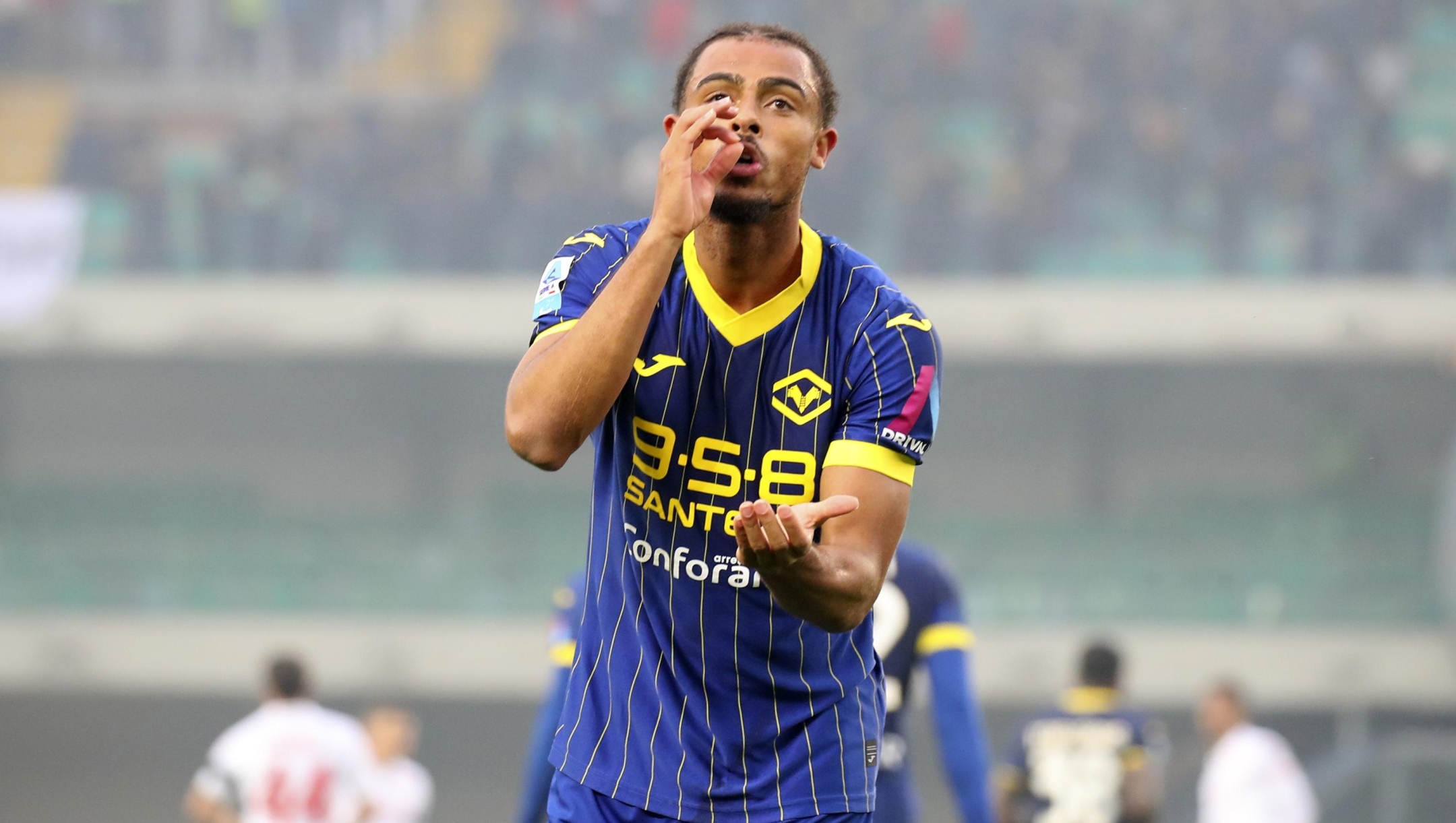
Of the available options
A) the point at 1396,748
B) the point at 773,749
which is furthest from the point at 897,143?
the point at 773,749

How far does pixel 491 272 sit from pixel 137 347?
12.1 ft

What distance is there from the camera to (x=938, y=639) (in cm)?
503

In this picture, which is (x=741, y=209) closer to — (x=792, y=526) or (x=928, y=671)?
(x=792, y=526)

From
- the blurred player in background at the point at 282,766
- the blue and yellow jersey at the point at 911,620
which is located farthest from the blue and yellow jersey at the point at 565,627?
the blurred player in background at the point at 282,766

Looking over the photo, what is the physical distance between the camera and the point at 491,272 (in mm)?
17766

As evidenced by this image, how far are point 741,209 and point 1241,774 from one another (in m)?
7.15

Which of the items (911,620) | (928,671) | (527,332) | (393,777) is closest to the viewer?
(911,620)

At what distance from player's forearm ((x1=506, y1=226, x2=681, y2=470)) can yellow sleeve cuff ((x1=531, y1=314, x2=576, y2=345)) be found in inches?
4.7

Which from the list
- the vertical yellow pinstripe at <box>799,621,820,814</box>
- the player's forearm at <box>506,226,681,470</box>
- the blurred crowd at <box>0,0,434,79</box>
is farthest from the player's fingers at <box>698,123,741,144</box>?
the blurred crowd at <box>0,0,434,79</box>

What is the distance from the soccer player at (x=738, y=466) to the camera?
240 cm

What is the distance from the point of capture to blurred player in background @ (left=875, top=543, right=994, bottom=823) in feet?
16.0

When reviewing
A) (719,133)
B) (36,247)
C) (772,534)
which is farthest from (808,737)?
(36,247)

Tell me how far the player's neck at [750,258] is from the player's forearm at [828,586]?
44 cm

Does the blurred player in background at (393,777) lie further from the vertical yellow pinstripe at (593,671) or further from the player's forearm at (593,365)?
the player's forearm at (593,365)
